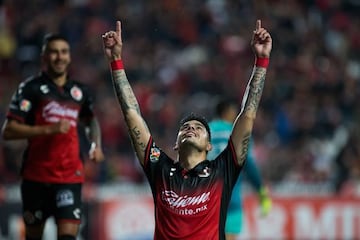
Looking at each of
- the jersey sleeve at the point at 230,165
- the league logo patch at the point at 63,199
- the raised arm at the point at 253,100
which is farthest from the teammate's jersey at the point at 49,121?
the raised arm at the point at 253,100

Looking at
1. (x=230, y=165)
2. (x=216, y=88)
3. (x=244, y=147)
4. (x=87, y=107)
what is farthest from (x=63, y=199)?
(x=216, y=88)

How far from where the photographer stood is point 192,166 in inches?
291

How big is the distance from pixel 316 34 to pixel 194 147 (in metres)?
14.7

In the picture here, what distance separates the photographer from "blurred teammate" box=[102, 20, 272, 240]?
727 cm

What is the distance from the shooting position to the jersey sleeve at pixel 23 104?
9305 millimetres

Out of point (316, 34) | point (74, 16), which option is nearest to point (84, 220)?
point (74, 16)

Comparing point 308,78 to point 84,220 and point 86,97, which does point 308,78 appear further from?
point 86,97

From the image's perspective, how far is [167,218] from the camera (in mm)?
7289

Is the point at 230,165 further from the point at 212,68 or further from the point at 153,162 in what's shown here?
the point at 212,68

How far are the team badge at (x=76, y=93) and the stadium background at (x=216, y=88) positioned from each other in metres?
5.12

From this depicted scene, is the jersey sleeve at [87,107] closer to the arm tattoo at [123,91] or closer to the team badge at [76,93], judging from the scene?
the team badge at [76,93]

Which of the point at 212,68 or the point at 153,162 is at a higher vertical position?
the point at 212,68

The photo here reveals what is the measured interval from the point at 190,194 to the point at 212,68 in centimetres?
1272

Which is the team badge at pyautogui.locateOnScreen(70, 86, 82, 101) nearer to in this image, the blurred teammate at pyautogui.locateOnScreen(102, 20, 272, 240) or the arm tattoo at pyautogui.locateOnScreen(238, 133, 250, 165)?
the blurred teammate at pyautogui.locateOnScreen(102, 20, 272, 240)
